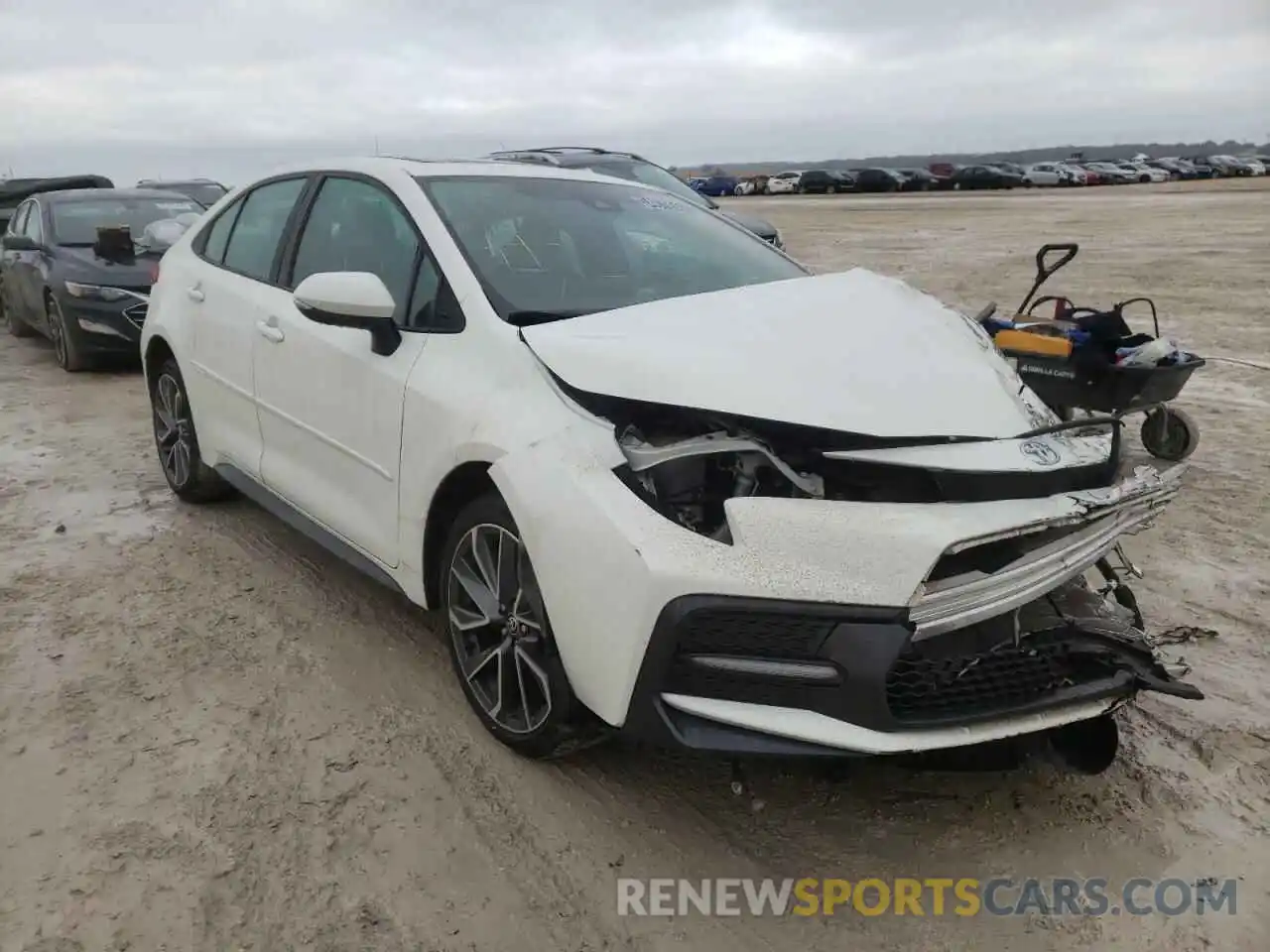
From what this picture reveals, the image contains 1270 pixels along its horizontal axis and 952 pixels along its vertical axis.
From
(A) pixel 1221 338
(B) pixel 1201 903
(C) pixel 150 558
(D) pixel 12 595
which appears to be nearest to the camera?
(B) pixel 1201 903

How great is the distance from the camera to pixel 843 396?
Result: 2625 mm

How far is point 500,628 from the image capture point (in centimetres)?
299

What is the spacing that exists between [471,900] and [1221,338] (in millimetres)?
8605

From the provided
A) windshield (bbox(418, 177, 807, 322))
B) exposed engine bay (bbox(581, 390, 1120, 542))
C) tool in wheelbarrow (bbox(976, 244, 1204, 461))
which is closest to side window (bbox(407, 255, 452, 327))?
windshield (bbox(418, 177, 807, 322))

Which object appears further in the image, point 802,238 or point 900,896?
point 802,238

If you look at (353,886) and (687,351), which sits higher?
(687,351)

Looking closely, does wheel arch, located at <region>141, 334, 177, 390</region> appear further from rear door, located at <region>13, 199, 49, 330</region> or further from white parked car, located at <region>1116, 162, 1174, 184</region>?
white parked car, located at <region>1116, 162, 1174, 184</region>

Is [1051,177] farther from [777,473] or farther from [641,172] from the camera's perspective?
[777,473]

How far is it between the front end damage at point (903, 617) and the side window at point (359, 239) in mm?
1063

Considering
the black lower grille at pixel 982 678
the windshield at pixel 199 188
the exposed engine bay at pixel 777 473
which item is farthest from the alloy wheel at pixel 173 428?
the windshield at pixel 199 188

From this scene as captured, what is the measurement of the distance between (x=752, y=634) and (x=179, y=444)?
12.8 ft

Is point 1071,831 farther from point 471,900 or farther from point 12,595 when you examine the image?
point 12,595

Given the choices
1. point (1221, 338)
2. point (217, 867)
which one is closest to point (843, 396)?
point (217, 867)

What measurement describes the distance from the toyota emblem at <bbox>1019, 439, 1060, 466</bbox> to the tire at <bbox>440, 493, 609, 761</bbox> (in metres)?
1.30
